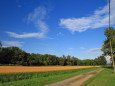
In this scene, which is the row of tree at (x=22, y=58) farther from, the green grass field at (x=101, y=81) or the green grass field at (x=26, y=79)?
the green grass field at (x=101, y=81)

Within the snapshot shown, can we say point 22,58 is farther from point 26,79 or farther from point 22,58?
point 26,79

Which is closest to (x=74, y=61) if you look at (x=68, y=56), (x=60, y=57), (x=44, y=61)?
(x=68, y=56)

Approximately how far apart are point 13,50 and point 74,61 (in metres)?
96.9

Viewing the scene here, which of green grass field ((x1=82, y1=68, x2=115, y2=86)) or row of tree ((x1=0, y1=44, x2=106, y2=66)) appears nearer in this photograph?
green grass field ((x1=82, y1=68, x2=115, y2=86))

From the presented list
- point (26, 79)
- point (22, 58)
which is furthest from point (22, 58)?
point (26, 79)

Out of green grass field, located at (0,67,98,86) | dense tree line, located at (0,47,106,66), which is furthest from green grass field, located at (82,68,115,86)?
dense tree line, located at (0,47,106,66)

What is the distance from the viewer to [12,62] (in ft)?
301

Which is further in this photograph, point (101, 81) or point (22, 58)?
point (22, 58)

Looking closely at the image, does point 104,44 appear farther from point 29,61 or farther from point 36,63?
point 36,63

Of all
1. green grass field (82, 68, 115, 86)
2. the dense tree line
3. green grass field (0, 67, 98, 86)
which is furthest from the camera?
the dense tree line

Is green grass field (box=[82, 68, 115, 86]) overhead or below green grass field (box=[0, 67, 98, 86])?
overhead

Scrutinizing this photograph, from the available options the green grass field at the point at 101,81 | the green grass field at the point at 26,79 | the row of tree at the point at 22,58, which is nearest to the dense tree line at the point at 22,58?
the row of tree at the point at 22,58

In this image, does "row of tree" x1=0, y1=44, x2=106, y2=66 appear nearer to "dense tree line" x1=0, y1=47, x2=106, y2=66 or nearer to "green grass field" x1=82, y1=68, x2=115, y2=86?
"dense tree line" x1=0, y1=47, x2=106, y2=66

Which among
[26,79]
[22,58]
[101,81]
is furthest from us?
[22,58]
